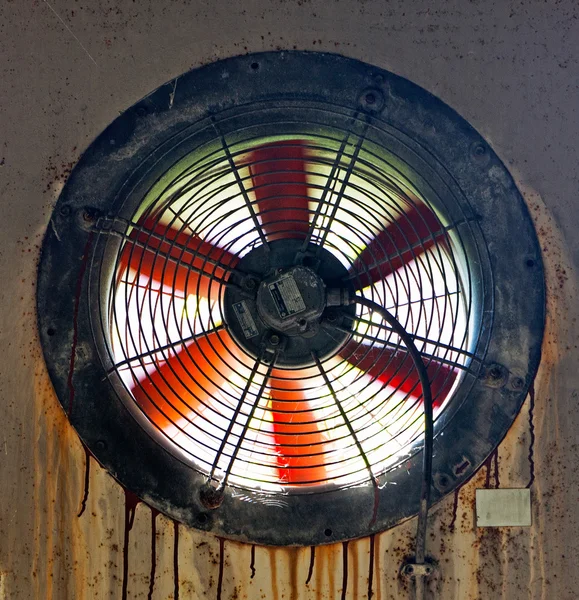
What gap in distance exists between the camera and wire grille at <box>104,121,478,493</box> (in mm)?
1893

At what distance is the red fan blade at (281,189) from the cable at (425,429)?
0.40 meters

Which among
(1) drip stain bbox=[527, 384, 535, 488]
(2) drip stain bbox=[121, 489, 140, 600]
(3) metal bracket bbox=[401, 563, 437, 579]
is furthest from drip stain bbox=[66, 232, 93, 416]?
(1) drip stain bbox=[527, 384, 535, 488]

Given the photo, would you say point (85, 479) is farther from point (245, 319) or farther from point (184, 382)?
point (245, 319)

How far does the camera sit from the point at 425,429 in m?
1.72

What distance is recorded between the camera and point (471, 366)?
74.0 inches

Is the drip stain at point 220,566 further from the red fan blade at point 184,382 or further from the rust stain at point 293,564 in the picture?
the red fan blade at point 184,382

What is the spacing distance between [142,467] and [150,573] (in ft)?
1.01

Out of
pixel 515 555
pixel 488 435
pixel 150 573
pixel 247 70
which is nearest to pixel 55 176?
pixel 247 70

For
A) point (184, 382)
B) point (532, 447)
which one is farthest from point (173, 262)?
point (532, 447)

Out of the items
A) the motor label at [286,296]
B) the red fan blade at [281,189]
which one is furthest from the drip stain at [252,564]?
the red fan blade at [281,189]

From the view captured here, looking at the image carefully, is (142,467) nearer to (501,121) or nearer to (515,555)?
(515,555)

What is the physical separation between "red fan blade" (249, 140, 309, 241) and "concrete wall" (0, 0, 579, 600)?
1.03 ft

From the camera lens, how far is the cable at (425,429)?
170cm

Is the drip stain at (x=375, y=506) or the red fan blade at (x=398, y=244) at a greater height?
the red fan blade at (x=398, y=244)
